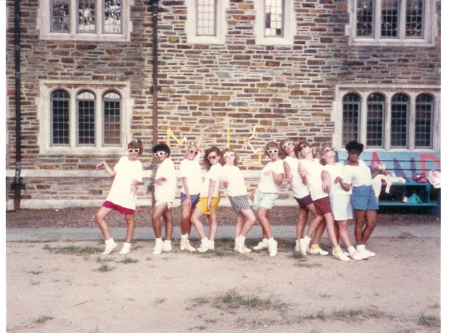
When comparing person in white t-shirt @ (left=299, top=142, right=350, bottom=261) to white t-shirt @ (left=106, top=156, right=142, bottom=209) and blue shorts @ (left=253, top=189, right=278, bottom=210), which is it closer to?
blue shorts @ (left=253, top=189, right=278, bottom=210)

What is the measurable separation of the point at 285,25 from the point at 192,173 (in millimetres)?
6144

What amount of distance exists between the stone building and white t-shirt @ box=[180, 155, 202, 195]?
176 inches

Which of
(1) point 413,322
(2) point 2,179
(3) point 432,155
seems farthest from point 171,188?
(3) point 432,155

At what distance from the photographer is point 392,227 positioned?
29.6 ft

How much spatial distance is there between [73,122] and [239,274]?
7.20m

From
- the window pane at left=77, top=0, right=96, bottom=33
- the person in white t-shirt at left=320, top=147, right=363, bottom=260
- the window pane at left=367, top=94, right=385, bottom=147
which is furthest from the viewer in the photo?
the window pane at left=367, top=94, right=385, bottom=147

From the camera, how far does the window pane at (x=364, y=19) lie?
1166 cm

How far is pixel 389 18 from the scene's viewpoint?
11711 millimetres

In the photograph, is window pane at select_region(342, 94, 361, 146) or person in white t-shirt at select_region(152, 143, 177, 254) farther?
window pane at select_region(342, 94, 361, 146)

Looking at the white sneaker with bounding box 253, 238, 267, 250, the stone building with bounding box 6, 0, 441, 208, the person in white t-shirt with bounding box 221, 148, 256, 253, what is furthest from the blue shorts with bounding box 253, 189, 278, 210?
the stone building with bounding box 6, 0, 441, 208

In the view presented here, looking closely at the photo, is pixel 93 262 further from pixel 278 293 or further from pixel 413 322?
pixel 413 322

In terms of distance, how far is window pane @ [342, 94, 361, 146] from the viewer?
38.7 ft

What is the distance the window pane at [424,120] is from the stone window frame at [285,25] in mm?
3556

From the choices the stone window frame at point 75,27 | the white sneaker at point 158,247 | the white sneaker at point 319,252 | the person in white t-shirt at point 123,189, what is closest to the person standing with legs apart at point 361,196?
the white sneaker at point 319,252
